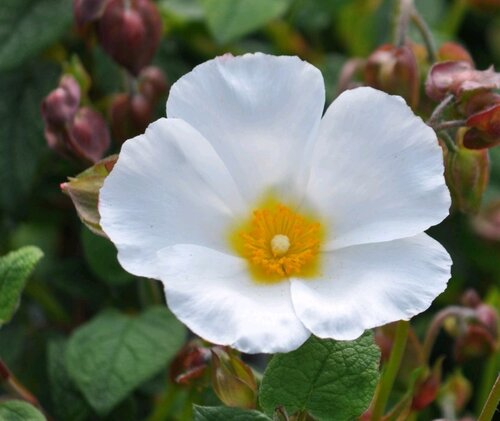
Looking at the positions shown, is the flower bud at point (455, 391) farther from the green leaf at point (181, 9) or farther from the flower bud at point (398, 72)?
the green leaf at point (181, 9)

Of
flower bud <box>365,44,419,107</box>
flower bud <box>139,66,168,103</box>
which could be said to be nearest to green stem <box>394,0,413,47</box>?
flower bud <box>365,44,419,107</box>

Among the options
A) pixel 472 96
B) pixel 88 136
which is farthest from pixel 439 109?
pixel 88 136

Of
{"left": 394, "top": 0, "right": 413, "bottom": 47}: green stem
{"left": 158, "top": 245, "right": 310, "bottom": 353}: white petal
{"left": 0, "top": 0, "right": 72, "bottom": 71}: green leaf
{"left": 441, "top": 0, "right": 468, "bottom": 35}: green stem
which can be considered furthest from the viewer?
{"left": 441, "top": 0, "right": 468, "bottom": 35}: green stem

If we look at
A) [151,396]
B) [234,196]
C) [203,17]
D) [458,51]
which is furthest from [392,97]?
[203,17]

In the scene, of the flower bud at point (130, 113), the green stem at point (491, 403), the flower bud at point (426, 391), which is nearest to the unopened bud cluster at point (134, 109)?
the flower bud at point (130, 113)

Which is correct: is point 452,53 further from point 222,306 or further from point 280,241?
point 222,306

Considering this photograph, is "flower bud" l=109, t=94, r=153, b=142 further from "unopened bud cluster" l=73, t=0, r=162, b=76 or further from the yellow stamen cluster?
the yellow stamen cluster
